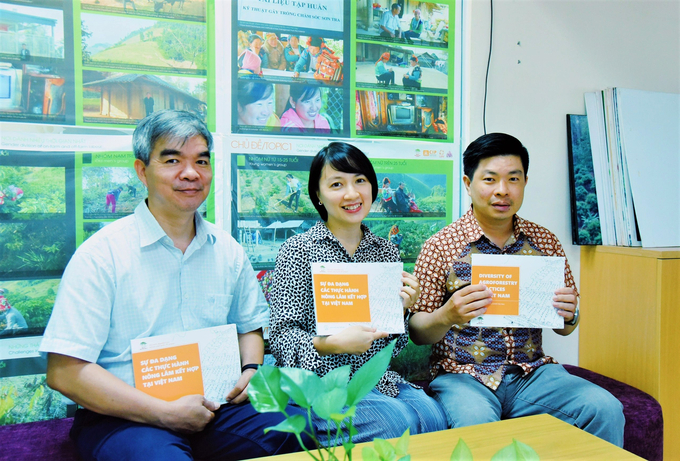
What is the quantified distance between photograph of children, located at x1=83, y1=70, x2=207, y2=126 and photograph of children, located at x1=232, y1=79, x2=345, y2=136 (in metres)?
0.17

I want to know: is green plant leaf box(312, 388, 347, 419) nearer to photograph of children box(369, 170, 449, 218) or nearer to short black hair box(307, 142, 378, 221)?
short black hair box(307, 142, 378, 221)

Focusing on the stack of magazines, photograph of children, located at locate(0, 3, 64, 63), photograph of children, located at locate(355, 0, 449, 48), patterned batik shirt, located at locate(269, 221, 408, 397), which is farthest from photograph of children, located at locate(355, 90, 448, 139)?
photograph of children, located at locate(0, 3, 64, 63)

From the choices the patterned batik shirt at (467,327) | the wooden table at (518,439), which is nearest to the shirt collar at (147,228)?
the wooden table at (518,439)

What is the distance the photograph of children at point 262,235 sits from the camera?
199 cm

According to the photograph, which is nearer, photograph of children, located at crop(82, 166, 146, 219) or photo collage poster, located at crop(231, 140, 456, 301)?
photograph of children, located at crop(82, 166, 146, 219)

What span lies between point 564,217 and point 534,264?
932 millimetres

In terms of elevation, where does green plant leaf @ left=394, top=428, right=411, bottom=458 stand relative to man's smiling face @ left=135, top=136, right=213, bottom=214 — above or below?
below

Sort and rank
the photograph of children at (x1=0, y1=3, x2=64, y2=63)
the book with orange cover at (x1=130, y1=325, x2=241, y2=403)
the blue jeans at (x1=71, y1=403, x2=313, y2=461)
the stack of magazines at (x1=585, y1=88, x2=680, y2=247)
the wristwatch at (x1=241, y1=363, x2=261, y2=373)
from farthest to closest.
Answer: the stack of magazines at (x1=585, y1=88, x2=680, y2=247) → the photograph of children at (x1=0, y1=3, x2=64, y2=63) → the wristwatch at (x1=241, y1=363, x2=261, y2=373) → the book with orange cover at (x1=130, y1=325, x2=241, y2=403) → the blue jeans at (x1=71, y1=403, x2=313, y2=461)

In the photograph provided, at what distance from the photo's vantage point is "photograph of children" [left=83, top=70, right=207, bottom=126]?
1.78 meters

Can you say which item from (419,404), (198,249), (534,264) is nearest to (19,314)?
(198,249)

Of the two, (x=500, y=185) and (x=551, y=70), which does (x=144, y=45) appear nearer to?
(x=500, y=185)

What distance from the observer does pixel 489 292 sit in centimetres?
160

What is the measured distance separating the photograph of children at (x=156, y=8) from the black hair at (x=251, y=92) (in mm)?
310

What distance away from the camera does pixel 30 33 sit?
1.69 meters
